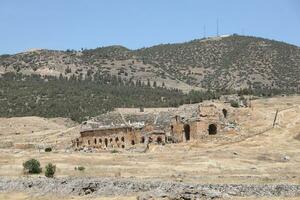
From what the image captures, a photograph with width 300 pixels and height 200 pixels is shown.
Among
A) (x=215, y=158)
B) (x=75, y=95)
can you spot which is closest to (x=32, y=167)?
(x=215, y=158)

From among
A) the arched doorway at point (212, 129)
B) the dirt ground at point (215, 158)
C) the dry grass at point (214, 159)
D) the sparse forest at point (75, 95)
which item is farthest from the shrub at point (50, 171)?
the sparse forest at point (75, 95)

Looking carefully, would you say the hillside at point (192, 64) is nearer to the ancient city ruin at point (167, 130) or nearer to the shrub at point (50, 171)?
the ancient city ruin at point (167, 130)

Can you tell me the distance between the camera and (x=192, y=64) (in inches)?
6403

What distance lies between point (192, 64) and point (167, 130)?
Result: 94.4 m

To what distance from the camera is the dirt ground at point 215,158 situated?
44500mm

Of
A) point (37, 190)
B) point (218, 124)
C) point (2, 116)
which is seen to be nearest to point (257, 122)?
point (218, 124)

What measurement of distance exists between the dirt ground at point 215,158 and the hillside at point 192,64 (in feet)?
218

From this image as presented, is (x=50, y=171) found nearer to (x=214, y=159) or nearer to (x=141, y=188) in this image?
(x=141, y=188)

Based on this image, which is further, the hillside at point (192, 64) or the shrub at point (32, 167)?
the hillside at point (192, 64)

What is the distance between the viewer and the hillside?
146 metres

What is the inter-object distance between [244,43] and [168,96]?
46327 mm

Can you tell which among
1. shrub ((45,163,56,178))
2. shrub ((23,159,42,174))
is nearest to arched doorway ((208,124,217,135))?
shrub ((23,159,42,174))

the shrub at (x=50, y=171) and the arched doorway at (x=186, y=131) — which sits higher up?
the arched doorway at (x=186, y=131)

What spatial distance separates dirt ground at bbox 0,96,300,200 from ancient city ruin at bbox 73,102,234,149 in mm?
2324
